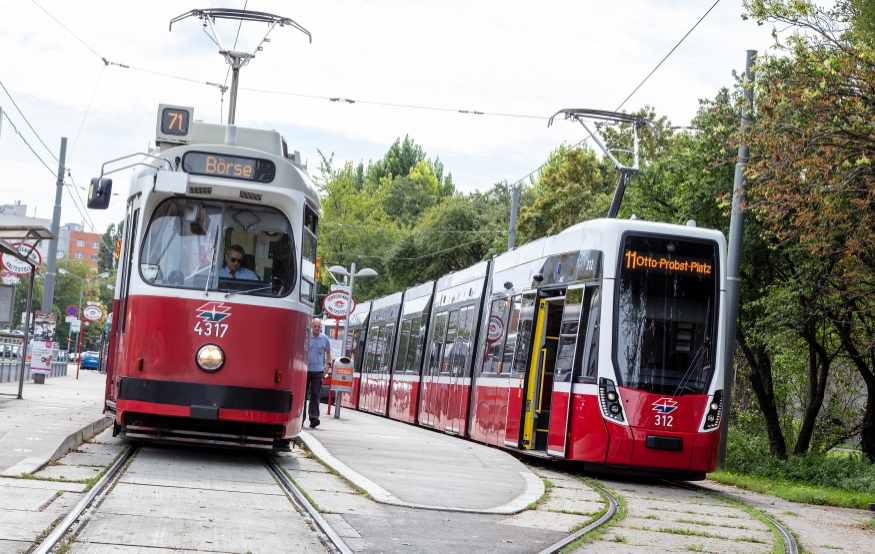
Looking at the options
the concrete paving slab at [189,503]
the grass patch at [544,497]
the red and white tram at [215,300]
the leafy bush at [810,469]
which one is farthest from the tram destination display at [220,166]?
the leafy bush at [810,469]

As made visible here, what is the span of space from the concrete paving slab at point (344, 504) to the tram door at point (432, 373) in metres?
13.5

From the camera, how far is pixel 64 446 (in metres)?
11.7

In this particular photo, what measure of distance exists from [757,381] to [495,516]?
17844 millimetres

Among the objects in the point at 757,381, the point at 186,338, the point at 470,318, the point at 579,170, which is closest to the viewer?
the point at 186,338

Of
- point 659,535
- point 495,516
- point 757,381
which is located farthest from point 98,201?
point 757,381

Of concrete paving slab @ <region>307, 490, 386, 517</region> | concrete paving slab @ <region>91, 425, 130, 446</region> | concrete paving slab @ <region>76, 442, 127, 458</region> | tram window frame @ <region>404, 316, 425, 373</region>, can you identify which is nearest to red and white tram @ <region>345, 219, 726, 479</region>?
concrete paving slab @ <region>307, 490, 386, 517</region>

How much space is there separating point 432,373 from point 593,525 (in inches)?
578

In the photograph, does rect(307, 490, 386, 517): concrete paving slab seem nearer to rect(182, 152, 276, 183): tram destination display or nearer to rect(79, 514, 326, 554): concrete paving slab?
rect(79, 514, 326, 554): concrete paving slab

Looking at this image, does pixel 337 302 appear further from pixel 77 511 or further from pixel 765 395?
pixel 77 511

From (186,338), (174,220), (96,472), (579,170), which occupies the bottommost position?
(96,472)

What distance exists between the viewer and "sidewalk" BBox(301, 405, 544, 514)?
34.1ft

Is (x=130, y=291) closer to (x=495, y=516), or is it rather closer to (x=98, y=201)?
(x=98, y=201)

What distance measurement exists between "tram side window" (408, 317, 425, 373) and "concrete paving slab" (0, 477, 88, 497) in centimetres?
1696

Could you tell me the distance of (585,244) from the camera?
1531 centimetres
